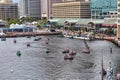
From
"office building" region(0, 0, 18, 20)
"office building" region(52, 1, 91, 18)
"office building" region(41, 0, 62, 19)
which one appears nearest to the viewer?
"office building" region(52, 1, 91, 18)

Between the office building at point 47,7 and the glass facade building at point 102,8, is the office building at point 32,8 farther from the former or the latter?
the glass facade building at point 102,8

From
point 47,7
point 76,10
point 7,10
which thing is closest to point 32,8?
point 47,7

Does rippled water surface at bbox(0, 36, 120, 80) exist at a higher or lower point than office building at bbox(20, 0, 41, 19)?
lower

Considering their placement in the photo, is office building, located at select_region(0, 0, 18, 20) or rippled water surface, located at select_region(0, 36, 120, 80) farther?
office building, located at select_region(0, 0, 18, 20)

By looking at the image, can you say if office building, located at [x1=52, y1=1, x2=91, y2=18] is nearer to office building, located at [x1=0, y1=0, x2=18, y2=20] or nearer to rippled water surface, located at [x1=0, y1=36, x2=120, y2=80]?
office building, located at [x1=0, y1=0, x2=18, y2=20]

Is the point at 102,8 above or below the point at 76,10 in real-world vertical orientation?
above

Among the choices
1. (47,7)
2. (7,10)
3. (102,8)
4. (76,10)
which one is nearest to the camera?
(102,8)

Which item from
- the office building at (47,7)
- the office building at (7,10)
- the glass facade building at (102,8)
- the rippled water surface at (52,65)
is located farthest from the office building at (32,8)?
the rippled water surface at (52,65)

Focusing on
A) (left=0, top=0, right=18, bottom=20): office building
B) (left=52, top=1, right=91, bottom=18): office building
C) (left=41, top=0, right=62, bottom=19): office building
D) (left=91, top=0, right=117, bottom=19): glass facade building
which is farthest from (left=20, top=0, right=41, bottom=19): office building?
(left=91, top=0, right=117, bottom=19): glass facade building

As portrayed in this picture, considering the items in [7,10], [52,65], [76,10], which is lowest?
[52,65]

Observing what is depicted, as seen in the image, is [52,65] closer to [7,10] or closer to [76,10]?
[76,10]
